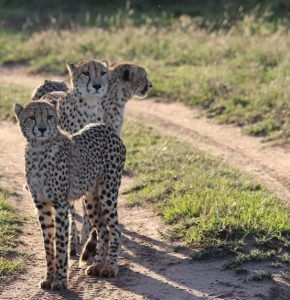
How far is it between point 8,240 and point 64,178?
48.6 inches

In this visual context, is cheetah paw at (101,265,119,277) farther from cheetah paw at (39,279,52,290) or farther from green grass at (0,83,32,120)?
green grass at (0,83,32,120)

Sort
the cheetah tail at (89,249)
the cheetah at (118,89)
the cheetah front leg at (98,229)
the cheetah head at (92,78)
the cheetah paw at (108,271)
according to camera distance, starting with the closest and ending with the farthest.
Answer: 1. the cheetah paw at (108,271)
2. the cheetah front leg at (98,229)
3. the cheetah tail at (89,249)
4. the cheetah head at (92,78)
5. the cheetah at (118,89)

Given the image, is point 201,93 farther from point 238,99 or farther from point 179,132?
point 179,132

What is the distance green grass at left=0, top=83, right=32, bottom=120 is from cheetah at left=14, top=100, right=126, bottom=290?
5.28 m

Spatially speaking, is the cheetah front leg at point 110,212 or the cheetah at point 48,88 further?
the cheetah at point 48,88

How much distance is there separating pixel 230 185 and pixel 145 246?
1.57 metres

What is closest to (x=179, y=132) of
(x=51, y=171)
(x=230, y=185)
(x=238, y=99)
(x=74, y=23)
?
(x=238, y=99)

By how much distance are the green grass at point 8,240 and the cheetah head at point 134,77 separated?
157cm

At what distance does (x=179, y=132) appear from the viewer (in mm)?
11891

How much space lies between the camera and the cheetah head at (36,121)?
22.7ft

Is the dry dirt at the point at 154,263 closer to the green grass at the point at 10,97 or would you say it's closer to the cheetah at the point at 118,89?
the cheetah at the point at 118,89

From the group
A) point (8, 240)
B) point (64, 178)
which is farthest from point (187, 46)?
point (64, 178)

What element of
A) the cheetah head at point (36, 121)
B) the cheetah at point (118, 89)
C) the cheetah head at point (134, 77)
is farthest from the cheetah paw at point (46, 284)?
the cheetah head at point (134, 77)

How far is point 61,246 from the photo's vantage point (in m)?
7.01
